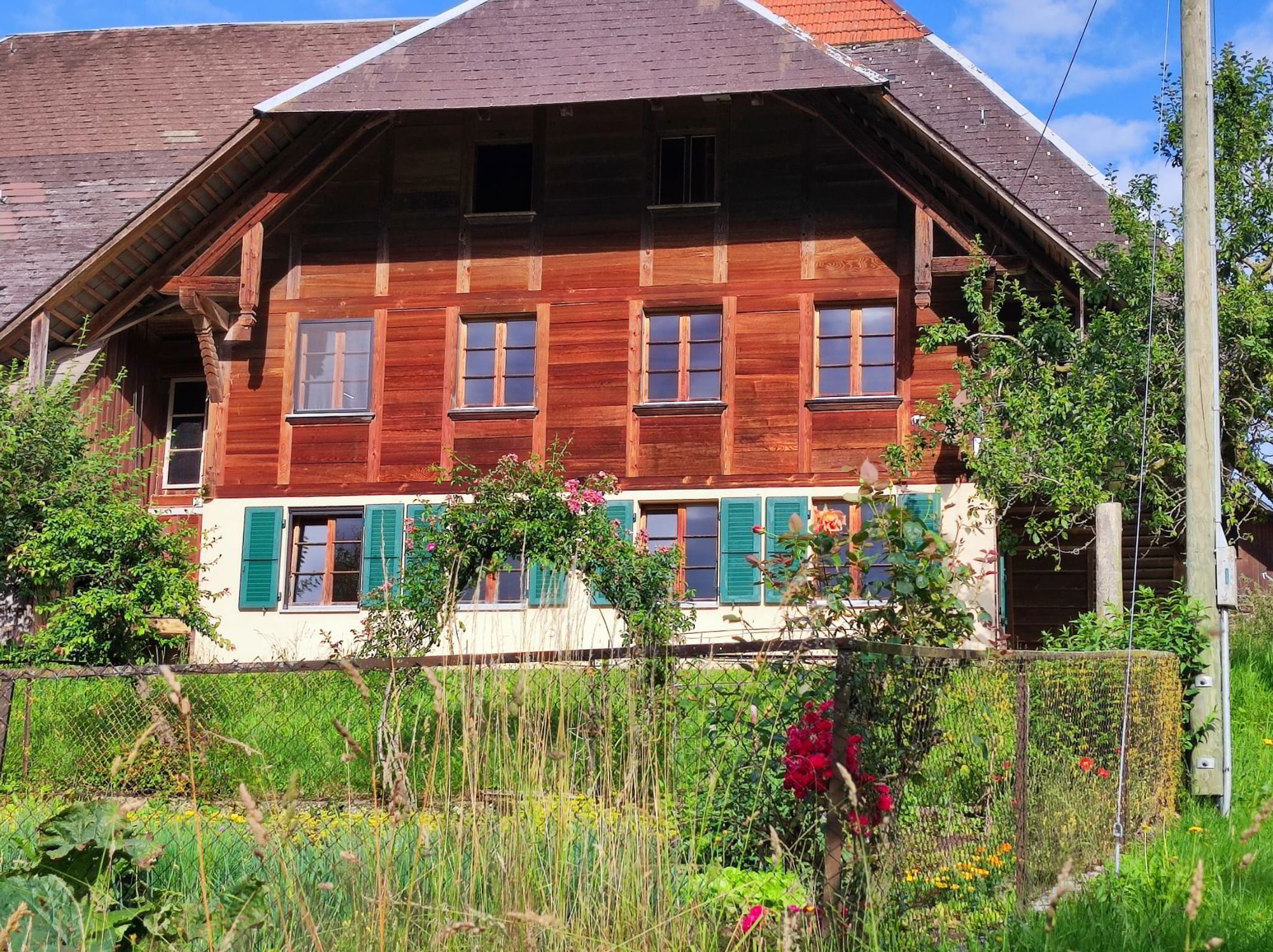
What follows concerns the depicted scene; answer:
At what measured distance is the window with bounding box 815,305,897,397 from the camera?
53.9 ft

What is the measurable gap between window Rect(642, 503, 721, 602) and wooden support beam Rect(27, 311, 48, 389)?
21.5 feet

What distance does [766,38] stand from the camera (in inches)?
623

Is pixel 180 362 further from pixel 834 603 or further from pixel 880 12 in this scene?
pixel 834 603

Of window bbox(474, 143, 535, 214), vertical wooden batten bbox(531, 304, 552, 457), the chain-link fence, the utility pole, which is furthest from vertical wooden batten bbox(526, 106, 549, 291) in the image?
the chain-link fence

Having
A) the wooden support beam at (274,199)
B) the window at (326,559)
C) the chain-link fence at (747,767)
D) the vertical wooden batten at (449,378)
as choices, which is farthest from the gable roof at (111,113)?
the chain-link fence at (747,767)

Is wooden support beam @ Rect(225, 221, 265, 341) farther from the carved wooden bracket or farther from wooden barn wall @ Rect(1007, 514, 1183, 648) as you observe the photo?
wooden barn wall @ Rect(1007, 514, 1183, 648)

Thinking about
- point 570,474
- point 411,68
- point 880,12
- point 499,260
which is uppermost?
point 880,12

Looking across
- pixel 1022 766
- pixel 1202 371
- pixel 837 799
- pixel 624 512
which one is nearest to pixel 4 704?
pixel 837 799

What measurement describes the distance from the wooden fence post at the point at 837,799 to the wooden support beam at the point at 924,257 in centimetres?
1153

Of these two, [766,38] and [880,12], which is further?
[880,12]

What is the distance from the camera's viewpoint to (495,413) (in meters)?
17.0

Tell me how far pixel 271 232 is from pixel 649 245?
449cm

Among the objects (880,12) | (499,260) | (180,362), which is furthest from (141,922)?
(880,12)

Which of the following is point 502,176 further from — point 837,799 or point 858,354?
point 837,799
